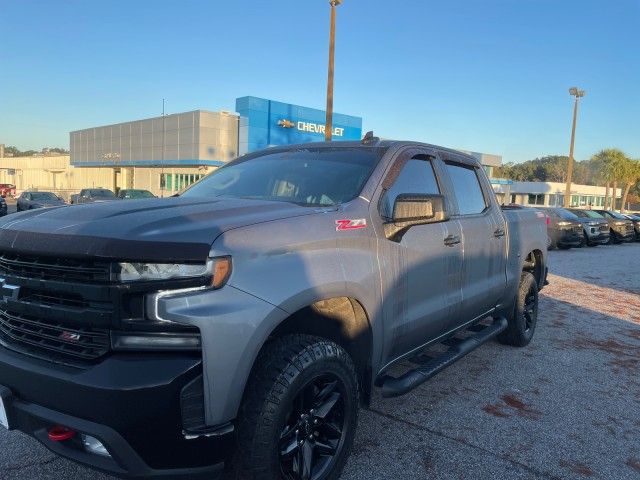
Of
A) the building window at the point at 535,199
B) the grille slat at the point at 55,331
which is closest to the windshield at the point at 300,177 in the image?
the grille slat at the point at 55,331

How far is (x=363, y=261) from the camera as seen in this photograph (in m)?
2.93

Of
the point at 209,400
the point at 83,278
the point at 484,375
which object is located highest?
the point at 83,278

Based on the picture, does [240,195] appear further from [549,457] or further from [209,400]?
[549,457]

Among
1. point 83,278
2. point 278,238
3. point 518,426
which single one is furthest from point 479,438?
point 83,278

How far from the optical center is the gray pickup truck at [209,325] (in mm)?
2104

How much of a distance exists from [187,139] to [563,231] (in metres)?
27.9

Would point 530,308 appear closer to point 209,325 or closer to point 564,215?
point 209,325

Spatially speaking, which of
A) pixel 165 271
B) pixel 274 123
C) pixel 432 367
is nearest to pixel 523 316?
pixel 432 367

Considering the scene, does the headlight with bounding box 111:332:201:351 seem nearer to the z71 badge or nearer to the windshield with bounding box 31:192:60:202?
the z71 badge

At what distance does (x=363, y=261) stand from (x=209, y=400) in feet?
3.85

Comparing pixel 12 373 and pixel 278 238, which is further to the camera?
pixel 278 238

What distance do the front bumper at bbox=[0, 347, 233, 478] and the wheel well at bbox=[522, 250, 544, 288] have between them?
4608 millimetres

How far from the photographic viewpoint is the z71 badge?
2840mm

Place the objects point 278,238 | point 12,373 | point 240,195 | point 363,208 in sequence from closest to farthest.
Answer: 1. point 12,373
2. point 278,238
3. point 363,208
4. point 240,195
